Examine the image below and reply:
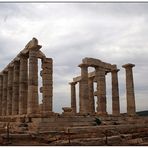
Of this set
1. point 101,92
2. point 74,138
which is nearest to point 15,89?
point 101,92

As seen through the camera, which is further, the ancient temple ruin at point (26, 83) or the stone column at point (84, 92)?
the stone column at point (84, 92)

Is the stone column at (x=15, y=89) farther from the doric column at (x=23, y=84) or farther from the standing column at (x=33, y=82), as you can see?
the standing column at (x=33, y=82)

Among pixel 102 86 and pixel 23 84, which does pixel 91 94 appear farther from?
pixel 23 84

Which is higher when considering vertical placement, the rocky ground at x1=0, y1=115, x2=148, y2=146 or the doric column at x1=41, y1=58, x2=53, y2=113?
the doric column at x1=41, y1=58, x2=53, y2=113

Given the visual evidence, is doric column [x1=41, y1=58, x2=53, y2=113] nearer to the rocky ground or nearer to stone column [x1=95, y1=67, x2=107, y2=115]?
the rocky ground

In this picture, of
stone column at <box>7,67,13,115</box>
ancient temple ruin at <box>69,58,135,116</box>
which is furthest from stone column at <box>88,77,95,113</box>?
stone column at <box>7,67,13,115</box>

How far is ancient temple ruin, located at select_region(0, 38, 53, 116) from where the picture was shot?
2762cm

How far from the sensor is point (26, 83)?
31.2 metres

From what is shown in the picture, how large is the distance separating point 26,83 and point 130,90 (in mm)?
13326

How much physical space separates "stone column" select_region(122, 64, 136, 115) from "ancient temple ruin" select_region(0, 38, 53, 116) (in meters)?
11.6

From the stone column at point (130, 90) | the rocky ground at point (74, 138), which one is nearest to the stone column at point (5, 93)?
the rocky ground at point (74, 138)

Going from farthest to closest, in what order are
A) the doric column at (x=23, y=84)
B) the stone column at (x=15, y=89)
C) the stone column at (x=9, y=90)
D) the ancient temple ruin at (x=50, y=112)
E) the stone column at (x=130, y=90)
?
the stone column at (x=130, y=90) < the stone column at (x=9, y=90) < the stone column at (x=15, y=89) < the doric column at (x=23, y=84) < the ancient temple ruin at (x=50, y=112)

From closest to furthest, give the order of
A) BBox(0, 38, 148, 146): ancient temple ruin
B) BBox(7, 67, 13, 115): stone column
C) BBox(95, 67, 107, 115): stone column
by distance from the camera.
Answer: BBox(0, 38, 148, 146): ancient temple ruin, BBox(95, 67, 107, 115): stone column, BBox(7, 67, 13, 115): stone column

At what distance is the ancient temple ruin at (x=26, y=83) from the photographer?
2762 centimetres
